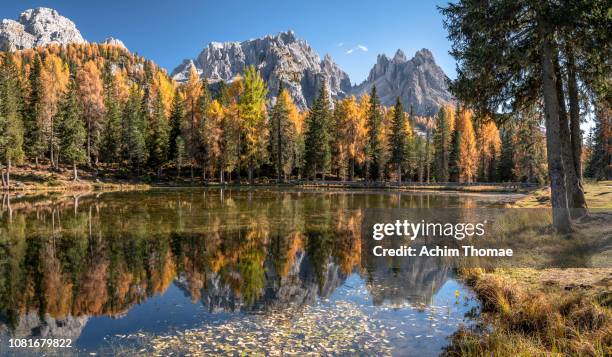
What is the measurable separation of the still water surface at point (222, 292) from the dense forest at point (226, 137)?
41.0m

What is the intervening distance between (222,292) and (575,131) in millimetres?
15730

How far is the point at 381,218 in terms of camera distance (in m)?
27.2

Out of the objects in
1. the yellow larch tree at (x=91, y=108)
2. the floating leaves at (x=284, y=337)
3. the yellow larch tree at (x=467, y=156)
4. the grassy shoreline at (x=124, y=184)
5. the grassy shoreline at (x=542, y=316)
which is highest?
the yellow larch tree at (x=91, y=108)

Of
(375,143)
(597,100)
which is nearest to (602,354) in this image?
(597,100)

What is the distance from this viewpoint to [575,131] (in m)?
17.5

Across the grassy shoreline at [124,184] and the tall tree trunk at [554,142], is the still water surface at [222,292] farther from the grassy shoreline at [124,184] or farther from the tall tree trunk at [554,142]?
the grassy shoreline at [124,184]

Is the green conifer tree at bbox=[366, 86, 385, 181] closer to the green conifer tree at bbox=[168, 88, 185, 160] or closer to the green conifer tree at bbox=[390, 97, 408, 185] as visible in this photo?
the green conifer tree at bbox=[390, 97, 408, 185]

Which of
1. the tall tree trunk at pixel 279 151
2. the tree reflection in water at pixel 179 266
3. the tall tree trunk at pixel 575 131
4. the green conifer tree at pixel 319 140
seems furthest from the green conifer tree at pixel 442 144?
the tall tree trunk at pixel 575 131

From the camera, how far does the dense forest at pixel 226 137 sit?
60.2 metres

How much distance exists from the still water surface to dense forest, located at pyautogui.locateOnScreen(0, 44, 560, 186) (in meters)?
41.0

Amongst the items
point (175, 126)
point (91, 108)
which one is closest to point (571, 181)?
point (175, 126)

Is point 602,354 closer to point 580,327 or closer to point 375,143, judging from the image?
point 580,327

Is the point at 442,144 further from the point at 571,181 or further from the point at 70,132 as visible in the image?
the point at 571,181

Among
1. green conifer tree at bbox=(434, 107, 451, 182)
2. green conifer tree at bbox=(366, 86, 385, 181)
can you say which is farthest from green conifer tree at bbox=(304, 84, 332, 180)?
green conifer tree at bbox=(434, 107, 451, 182)
